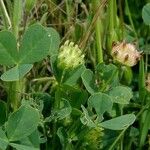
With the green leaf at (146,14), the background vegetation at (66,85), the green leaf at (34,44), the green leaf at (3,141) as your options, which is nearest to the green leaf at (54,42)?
the background vegetation at (66,85)

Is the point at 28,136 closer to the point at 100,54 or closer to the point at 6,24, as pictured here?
the point at 6,24

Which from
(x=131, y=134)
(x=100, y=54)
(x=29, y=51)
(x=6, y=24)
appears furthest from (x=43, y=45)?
(x=131, y=134)

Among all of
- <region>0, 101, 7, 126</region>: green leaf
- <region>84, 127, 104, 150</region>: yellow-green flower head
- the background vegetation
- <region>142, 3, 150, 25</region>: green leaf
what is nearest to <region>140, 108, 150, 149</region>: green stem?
the background vegetation

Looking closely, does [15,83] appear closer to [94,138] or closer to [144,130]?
[94,138]

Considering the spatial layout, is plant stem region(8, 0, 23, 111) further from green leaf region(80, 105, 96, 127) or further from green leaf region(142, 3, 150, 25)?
green leaf region(142, 3, 150, 25)

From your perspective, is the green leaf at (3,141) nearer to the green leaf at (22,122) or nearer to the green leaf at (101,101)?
the green leaf at (22,122)

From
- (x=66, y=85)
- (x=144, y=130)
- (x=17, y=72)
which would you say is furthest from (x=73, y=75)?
(x=144, y=130)
